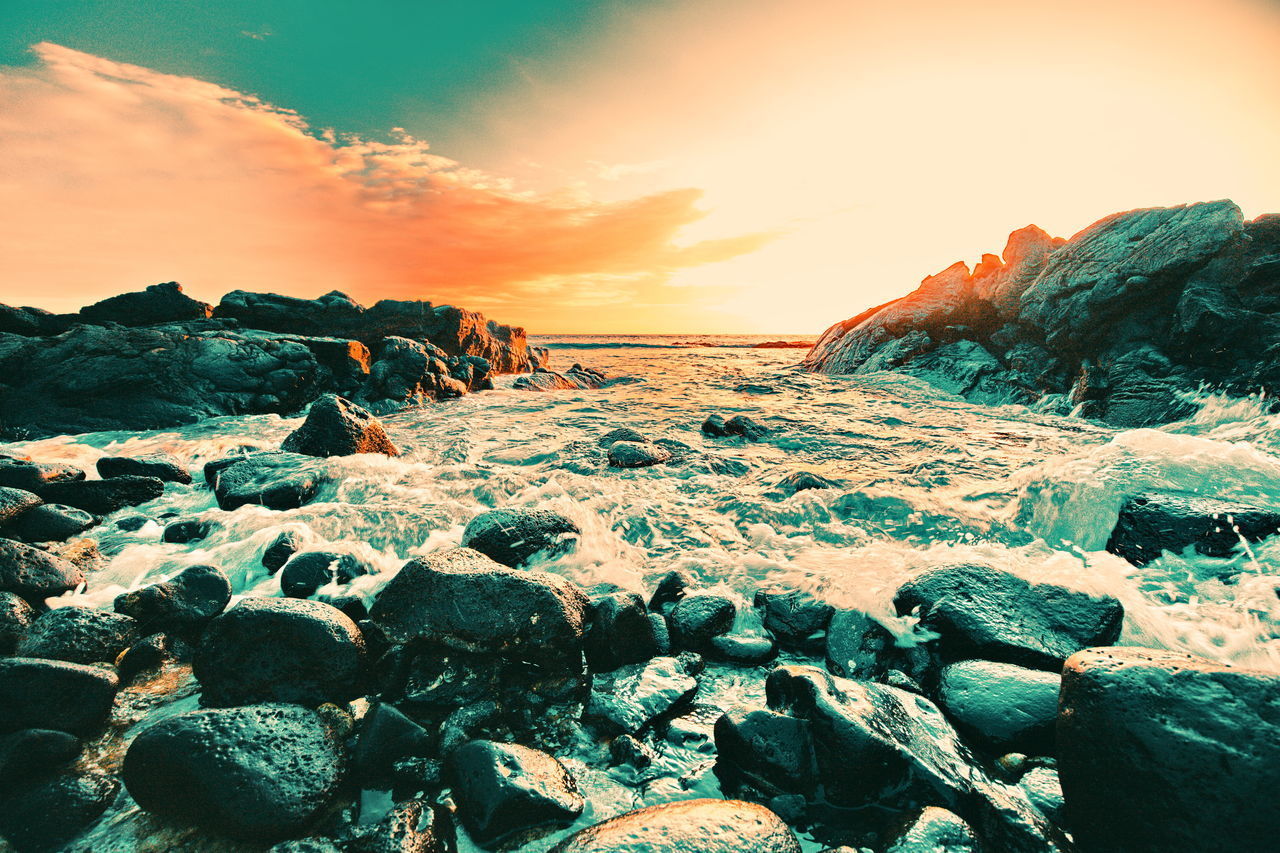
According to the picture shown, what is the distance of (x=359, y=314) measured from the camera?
57.6ft

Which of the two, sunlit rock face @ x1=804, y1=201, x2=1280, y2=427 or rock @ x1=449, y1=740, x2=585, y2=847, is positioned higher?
sunlit rock face @ x1=804, y1=201, x2=1280, y2=427

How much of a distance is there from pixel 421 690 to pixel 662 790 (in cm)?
139

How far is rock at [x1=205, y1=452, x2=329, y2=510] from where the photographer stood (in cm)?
522

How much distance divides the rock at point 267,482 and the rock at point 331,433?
23.8 inches

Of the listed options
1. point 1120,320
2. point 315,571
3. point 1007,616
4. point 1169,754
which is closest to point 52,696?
point 315,571

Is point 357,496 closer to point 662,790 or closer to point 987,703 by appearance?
point 662,790

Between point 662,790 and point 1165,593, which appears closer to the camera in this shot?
point 662,790

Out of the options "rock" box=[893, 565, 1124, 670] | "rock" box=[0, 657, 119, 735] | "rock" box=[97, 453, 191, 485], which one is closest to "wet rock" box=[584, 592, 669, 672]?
"rock" box=[893, 565, 1124, 670]

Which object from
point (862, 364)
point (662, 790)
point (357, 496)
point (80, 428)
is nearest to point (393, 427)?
point (80, 428)

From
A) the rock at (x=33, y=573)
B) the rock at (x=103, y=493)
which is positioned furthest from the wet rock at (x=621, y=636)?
the rock at (x=103, y=493)

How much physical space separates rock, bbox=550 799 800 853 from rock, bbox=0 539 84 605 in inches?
157

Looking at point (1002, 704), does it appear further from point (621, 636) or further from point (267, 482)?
point (267, 482)

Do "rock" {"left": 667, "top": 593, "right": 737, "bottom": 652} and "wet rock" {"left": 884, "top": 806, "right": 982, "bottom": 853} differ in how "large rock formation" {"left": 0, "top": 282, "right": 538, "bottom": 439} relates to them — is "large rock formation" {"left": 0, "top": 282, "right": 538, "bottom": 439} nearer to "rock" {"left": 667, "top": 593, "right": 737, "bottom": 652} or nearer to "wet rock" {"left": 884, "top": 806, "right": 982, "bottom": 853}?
"rock" {"left": 667, "top": 593, "right": 737, "bottom": 652}

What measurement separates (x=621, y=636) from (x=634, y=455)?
4.67m
